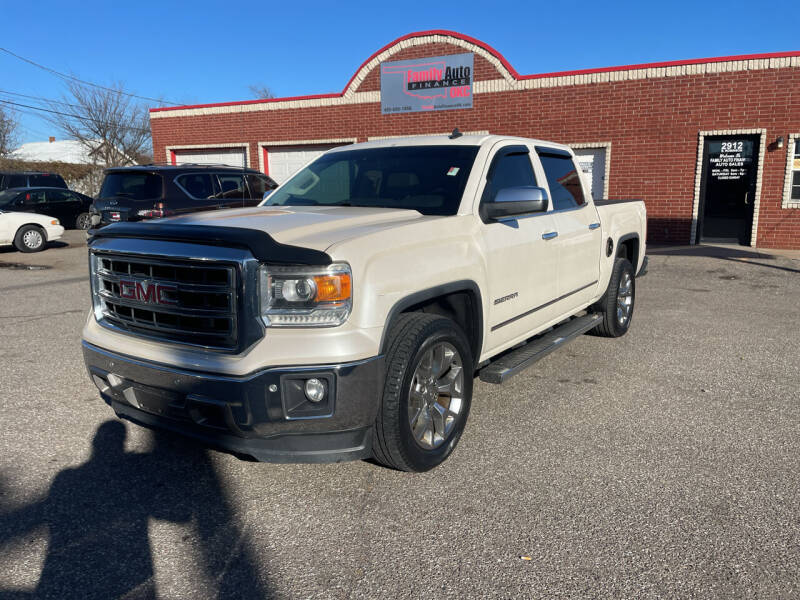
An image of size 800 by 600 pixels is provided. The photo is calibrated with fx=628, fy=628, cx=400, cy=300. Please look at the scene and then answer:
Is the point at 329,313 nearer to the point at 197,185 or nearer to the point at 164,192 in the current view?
the point at 164,192

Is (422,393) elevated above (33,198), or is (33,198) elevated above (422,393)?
(33,198)

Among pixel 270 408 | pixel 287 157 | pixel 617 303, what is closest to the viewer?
pixel 270 408

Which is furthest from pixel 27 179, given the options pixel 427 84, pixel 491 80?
pixel 491 80

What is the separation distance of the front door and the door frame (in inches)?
4.4

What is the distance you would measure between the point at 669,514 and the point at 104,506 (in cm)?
280

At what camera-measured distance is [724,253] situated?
1348cm

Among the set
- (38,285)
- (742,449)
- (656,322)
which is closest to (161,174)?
(38,285)

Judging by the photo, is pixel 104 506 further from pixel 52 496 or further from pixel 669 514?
pixel 669 514

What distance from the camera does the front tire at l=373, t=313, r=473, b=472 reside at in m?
3.11

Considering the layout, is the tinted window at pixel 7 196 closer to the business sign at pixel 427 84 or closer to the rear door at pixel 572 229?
the business sign at pixel 427 84

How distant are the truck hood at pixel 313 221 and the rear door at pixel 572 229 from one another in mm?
1563

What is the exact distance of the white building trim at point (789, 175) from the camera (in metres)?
13.9

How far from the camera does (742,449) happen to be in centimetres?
376

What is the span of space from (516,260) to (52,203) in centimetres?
1979
